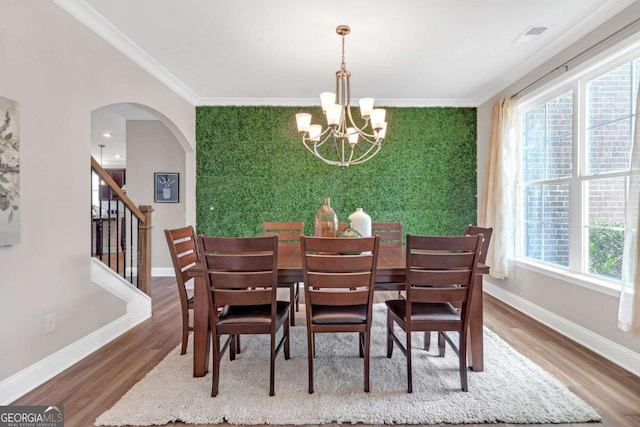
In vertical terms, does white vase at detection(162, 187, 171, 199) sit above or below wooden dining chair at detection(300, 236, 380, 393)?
above

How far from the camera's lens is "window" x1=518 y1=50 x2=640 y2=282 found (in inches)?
102

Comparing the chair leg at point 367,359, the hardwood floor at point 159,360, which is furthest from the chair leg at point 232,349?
the chair leg at point 367,359

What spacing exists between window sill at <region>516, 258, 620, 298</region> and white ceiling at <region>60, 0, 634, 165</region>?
2.08 meters

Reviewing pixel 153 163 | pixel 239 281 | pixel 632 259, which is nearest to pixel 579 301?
pixel 632 259

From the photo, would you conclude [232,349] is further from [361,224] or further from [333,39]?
[333,39]

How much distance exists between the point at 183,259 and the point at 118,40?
2.10 meters

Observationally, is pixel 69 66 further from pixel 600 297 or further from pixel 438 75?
pixel 600 297

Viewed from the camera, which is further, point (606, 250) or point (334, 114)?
point (606, 250)

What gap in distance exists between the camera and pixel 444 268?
6.31ft

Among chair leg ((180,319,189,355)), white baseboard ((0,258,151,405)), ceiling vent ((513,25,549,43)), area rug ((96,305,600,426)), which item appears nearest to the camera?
area rug ((96,305,600,426))

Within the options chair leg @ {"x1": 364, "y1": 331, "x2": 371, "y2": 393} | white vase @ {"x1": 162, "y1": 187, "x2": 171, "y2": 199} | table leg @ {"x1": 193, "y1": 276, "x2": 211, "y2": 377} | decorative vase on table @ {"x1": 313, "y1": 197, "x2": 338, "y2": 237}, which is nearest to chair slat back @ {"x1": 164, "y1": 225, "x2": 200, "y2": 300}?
table leg @ {"x1": 193, "y1": 276, "x2": 211, "y2": 377}

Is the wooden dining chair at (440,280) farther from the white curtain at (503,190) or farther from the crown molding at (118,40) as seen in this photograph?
the crown molding at (118,40)

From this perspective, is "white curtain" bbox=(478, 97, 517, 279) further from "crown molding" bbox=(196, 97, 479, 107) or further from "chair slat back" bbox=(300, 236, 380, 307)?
"chair slat back" bbox=(300, 236, 380, 307)

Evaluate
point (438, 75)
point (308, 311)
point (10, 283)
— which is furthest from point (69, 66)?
point (438, 75)
